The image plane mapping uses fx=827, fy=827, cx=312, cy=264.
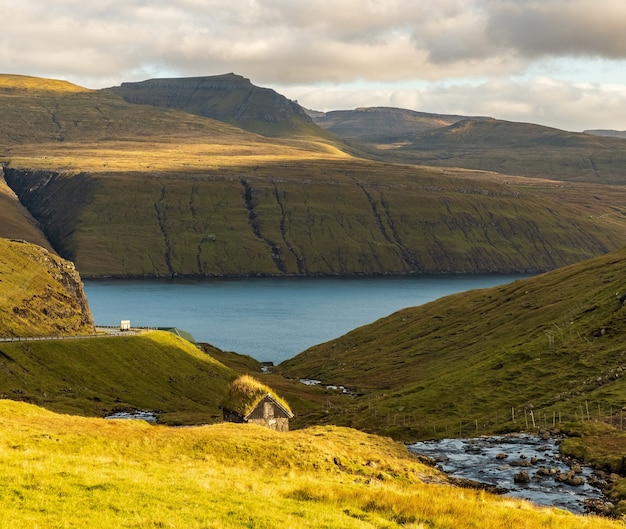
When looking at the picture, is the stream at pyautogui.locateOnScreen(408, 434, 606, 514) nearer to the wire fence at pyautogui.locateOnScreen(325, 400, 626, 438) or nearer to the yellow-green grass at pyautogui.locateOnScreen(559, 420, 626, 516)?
the yellow-green grass at pyautogui.locateOnScreen(559, 420, 626, 516)

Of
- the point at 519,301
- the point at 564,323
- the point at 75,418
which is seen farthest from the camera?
the point at 519,301

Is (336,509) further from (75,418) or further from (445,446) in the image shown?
(445,446)

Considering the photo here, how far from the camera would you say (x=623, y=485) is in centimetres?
5319

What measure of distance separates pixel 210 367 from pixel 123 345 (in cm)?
1992

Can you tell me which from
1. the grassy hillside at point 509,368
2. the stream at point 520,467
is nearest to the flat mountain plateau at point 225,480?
the stream at point 520,467

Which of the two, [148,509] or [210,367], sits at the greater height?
[148,509]

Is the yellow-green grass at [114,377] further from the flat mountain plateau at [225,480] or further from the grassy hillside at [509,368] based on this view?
the grassy hillside at [509,368]

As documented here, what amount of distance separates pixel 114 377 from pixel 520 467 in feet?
274

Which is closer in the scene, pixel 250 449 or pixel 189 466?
pixel 189 466

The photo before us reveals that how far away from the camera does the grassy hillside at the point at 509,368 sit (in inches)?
3612

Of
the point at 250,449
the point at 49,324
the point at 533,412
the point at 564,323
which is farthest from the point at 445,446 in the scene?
the point at 49,324

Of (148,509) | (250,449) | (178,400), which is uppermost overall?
(148,509)

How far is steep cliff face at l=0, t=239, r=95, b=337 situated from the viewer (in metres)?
150

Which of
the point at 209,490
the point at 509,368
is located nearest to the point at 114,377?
the point at 509,368
